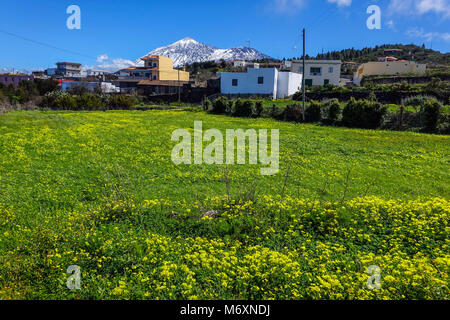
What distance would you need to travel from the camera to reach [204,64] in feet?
338

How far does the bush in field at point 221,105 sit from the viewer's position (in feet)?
125

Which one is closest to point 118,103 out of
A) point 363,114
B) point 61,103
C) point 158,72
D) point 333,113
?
point 61,103

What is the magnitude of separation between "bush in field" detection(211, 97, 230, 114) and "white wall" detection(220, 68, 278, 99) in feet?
42.4

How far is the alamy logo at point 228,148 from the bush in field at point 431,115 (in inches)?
491

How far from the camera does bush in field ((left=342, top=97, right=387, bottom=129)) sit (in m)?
27.1

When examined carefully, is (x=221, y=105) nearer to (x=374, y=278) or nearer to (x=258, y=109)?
(x=258, y=109)

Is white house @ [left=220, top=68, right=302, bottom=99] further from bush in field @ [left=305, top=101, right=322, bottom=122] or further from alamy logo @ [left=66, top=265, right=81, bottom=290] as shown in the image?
alamy logo @ [left=66, top=265, right=81, bottom=290]

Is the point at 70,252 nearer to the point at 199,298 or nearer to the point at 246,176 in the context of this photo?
the point at 199,298

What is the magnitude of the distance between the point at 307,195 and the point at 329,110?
21.0 meters

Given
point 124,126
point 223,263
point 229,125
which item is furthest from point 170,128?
point 223,263

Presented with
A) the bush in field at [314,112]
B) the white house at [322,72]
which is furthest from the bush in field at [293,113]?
the white house at [322,72]

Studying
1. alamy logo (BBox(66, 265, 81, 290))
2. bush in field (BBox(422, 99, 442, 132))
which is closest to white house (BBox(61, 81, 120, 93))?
bush in field (BBox(422, 99, 442, 132))

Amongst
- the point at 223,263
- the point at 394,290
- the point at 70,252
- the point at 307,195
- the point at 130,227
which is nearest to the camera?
the point at 394,290

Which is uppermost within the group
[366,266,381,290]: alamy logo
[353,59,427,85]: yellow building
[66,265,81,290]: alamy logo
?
[353,59,427,85]: yellow building
